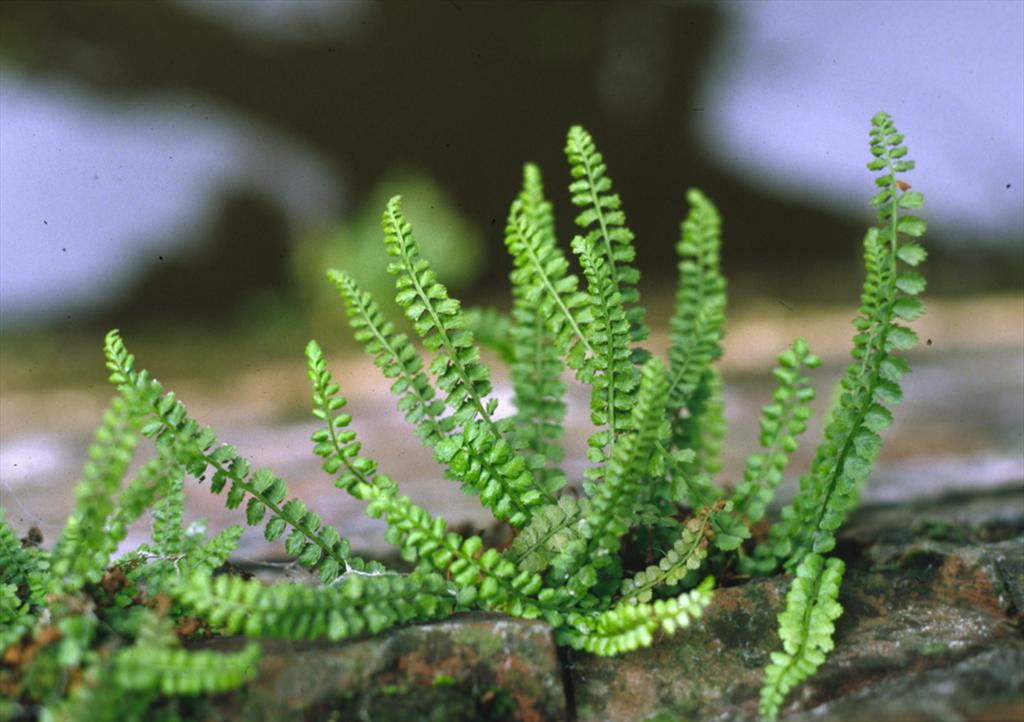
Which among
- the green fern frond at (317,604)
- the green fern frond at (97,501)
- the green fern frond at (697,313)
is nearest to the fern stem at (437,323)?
the green fern frond at (317,604)

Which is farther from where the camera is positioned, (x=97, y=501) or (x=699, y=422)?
(x=699, y=422)

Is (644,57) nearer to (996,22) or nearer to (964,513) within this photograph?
(996,22)

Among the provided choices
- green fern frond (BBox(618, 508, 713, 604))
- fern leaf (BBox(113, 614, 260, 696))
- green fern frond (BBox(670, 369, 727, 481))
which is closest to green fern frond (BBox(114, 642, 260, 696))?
fern leaf (BBox(113, 614, 260, 696))

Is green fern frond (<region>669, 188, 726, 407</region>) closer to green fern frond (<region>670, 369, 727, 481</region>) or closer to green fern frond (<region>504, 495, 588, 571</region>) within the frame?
green fern frond (<region>670, 369, 727, 481</region>)

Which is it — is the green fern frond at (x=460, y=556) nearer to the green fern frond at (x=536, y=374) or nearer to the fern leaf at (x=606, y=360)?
the fern leaf at (x=606, y=360)

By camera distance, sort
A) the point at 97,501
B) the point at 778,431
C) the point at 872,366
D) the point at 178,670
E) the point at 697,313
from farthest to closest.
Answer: the point at 697,313, the point at 778,431, the point at 872,366, the point at 97,501, the point at 178,670

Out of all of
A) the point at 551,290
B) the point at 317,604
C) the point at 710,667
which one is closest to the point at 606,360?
the point at 551,290

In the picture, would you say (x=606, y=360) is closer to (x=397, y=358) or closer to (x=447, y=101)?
(x=397, y=358)
